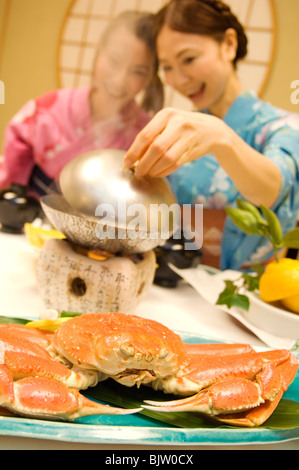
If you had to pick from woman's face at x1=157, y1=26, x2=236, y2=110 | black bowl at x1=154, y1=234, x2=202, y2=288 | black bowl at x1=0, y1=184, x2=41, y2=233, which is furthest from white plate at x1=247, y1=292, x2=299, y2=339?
woman's face at x1=157, y1=26, x2=236, y2=110

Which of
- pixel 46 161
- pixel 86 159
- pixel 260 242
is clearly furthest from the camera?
pixel 46 161

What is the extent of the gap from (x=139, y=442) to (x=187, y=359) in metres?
0.09

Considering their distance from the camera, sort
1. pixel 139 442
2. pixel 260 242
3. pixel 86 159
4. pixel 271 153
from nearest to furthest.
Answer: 1. pixel 139 442
2. pixel 86 159
3. pixel 271 153
4. pixel 260 242

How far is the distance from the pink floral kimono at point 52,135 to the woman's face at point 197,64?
31 cm

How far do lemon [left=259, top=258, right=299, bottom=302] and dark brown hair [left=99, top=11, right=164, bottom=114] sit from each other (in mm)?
715

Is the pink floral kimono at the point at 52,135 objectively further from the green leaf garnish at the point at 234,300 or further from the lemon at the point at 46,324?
the lemon at the point at 46,324

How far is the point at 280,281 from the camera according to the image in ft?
1.72

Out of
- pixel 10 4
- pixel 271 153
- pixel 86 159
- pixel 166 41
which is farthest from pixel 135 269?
pixel 10 4

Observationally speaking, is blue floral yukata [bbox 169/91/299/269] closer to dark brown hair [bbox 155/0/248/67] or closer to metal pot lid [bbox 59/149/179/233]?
dark brown hair [bbox 155/0/248/67]

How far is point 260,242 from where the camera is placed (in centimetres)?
94

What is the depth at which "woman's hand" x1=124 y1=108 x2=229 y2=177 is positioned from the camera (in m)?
0.47

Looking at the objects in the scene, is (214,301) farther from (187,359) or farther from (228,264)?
(228,264)

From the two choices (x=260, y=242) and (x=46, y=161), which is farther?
(x=46, y=161)
